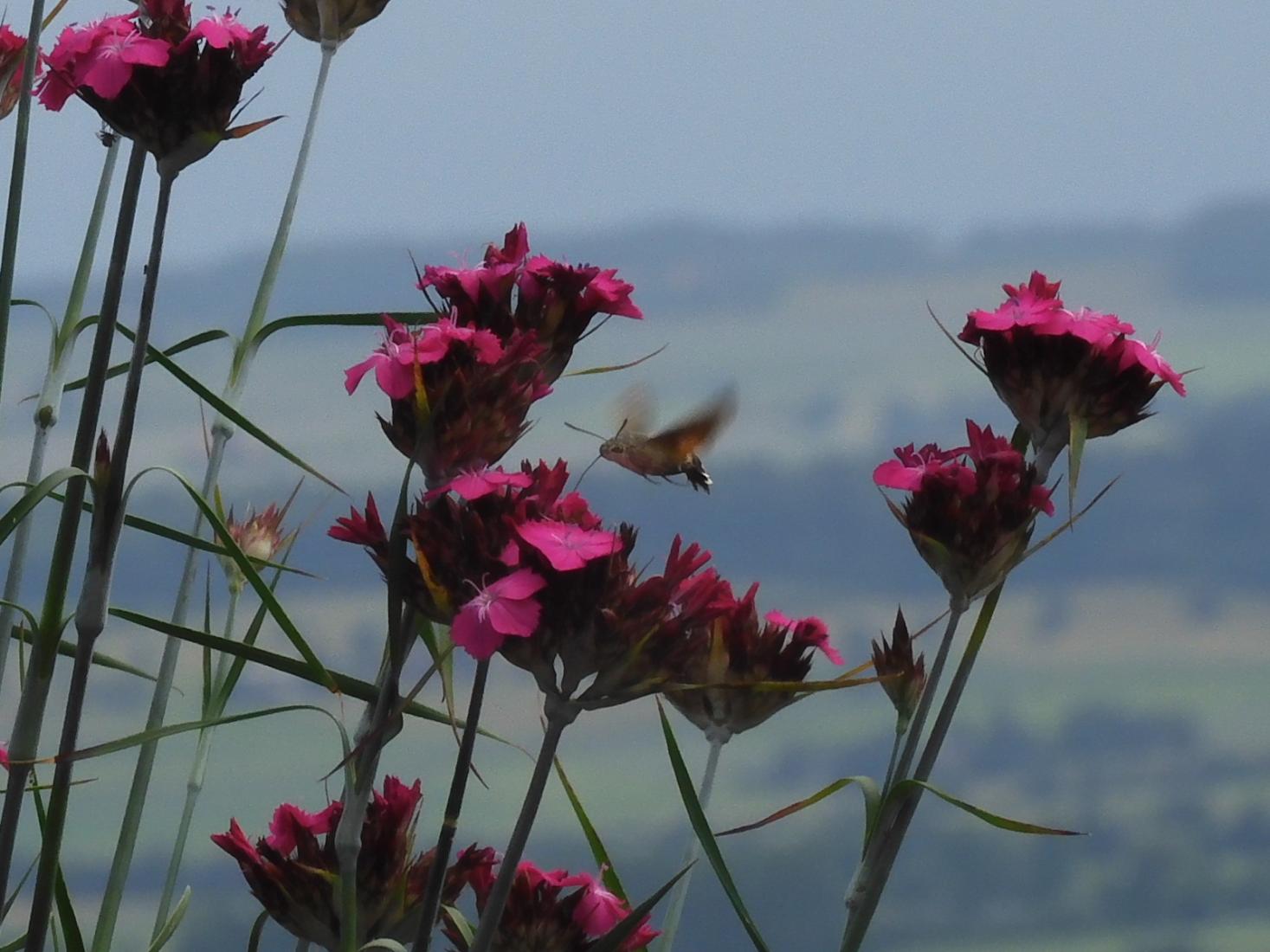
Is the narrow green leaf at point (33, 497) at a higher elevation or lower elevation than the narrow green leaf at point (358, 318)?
lower

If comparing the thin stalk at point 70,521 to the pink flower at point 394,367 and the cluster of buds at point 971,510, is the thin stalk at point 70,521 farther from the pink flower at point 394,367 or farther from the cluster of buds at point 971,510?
the cluster of buds at point 971,510

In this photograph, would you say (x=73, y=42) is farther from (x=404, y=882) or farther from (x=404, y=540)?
(x=404, y=882)

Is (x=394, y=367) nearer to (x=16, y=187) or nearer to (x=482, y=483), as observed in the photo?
(x=482, y=483)

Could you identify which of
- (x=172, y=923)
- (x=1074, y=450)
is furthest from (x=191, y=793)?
(x=1074, y=450)

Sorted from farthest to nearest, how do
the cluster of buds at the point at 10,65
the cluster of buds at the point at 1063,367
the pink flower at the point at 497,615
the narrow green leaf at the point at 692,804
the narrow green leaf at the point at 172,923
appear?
the cluster of buds at the point at 10,65 → the narrow green leaf at the point at 172,923 → the cluster of buds at the point at 1063,367 → the narrow green leaf at the point at 692,804 → the pink flower at the point at 497,615

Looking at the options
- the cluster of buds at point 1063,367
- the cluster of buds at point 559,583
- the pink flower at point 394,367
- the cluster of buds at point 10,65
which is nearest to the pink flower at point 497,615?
the cluster of buds at point 559,583

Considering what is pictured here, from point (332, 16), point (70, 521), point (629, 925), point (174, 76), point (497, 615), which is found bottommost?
point (629, 925)
